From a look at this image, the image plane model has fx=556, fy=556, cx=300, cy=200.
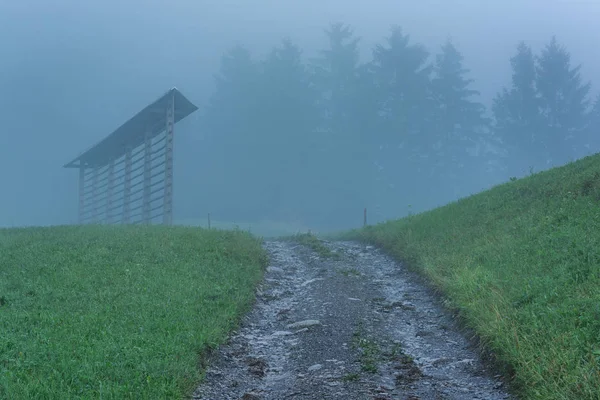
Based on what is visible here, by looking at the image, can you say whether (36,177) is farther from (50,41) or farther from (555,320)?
(555,320)

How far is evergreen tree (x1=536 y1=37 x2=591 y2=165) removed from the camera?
2394 inches

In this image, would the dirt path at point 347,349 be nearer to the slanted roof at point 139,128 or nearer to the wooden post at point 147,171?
the slanted roof at point 139,128

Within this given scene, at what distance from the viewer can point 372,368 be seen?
7.79 meters

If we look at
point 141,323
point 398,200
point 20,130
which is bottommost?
point 141,323

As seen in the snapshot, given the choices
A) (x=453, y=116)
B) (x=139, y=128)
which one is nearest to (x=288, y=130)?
(x=453, y=116)

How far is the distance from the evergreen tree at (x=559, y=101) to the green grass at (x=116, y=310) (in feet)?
174

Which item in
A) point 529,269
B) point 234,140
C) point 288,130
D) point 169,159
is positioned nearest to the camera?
point 529,269

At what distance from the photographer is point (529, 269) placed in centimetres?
1027

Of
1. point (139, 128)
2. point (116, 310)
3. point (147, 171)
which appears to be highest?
point (139, 128)

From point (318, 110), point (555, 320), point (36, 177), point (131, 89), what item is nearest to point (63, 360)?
point (555, 320)

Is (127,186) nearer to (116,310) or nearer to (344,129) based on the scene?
(116,310)

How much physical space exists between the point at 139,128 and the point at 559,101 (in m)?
49.0

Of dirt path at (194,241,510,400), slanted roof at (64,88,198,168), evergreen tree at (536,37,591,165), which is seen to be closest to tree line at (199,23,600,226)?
evergreen tree at (536,37,591,165)

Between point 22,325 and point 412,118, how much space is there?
56.2 metres
